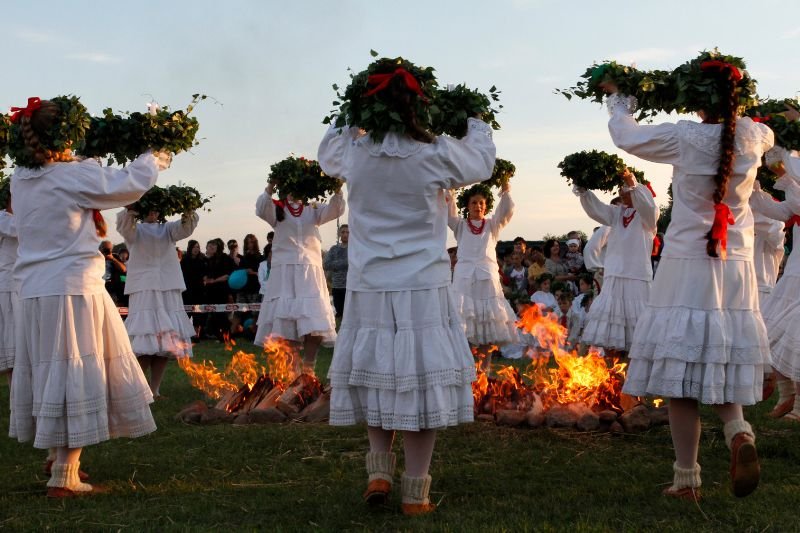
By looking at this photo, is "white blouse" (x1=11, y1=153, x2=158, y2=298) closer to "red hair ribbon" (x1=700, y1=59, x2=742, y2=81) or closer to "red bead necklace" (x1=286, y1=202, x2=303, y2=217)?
"red hair ribbon" (x1=700, y1=59, x2=742, y2=81)

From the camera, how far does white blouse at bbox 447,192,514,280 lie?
37.2 ft

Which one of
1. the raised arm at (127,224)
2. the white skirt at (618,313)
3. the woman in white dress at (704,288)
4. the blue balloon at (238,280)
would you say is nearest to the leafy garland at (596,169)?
the white skirt at (618,313)

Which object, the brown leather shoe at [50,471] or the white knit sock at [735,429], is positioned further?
the brown leather shoe at [50,471]

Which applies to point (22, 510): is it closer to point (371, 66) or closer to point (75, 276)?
point (75, 276)

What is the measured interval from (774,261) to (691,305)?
5.38m

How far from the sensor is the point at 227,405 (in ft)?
31.1

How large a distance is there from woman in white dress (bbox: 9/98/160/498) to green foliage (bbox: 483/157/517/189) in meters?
4.94

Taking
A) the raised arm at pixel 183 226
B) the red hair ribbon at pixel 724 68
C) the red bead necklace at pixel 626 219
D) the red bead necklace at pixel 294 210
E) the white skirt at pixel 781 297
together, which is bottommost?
the white skirt at pixel 781 297

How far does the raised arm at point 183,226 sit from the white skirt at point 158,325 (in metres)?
0.78

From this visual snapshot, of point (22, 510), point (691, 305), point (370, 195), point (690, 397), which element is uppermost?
point (370, 195)

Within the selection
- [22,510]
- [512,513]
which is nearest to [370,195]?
[512,513]

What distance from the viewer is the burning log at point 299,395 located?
30.4 ft

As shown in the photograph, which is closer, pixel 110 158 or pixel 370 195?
pixel 370 195

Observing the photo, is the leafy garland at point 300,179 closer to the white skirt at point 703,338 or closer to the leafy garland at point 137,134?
the leafy garland at point 137,134
